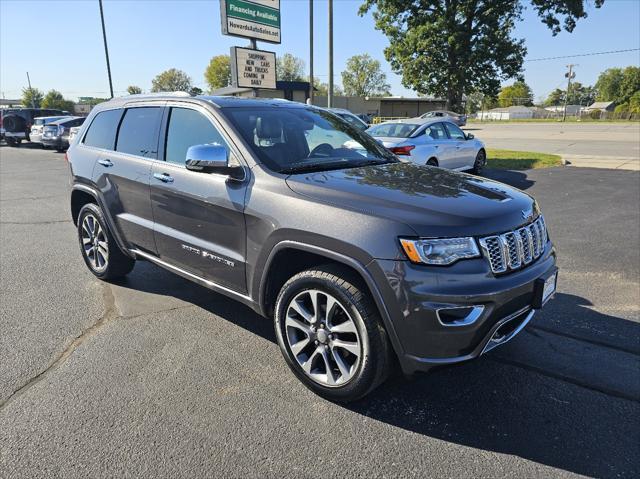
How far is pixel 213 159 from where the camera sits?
3.02 meters

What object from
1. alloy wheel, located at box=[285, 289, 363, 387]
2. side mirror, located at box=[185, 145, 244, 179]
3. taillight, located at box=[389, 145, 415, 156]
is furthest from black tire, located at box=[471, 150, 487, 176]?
alloy wheel, located at box=[285, 289, 363, 387]

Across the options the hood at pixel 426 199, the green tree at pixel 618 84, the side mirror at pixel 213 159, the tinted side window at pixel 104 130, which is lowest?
the hood at pixel 426 199

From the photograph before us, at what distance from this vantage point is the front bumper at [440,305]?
2.36 meters

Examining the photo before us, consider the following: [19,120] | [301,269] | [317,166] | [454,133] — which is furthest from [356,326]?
[19,120]

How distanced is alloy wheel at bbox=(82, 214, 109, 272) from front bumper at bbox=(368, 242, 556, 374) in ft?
11.0

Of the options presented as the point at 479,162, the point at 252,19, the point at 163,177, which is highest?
the point at 252,19

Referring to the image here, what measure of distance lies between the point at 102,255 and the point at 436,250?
12.1 feet

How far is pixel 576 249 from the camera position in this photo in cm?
595

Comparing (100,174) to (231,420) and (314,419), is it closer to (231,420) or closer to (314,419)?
(231,420)

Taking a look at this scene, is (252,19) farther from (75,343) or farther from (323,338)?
(323,338)

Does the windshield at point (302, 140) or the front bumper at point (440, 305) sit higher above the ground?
the windshield at point (302, 140)

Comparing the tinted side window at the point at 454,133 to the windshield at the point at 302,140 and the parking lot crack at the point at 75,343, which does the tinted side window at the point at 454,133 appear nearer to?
the windshield at the point at 302,140

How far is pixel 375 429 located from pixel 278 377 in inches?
30.9

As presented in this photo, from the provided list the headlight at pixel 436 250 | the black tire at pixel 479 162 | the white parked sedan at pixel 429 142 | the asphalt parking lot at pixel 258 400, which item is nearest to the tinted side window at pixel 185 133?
the asphalt parking lot at pixel 258 400
